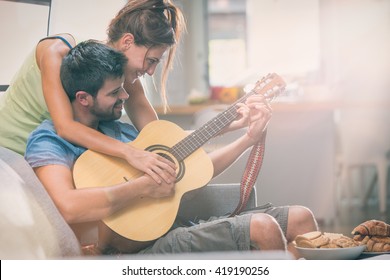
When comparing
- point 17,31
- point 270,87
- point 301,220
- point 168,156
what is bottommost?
point 301,220

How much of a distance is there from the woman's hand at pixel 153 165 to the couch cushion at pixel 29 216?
1.09 ft

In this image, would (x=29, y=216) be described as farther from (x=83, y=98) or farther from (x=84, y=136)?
(x=83, y=98)

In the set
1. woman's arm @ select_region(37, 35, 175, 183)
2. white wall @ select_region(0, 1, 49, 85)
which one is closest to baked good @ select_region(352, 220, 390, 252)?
woman's arm @ select_region(37, 35, 175, 183)

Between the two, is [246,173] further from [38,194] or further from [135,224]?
[38,194]

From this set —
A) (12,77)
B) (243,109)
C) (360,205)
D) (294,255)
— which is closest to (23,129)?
(12,77)

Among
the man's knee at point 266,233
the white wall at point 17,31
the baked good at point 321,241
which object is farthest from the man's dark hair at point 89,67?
the baked good at point 321,241

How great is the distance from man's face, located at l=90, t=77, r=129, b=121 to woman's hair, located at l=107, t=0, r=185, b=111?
16 cm

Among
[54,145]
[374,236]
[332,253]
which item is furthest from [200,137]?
[374,236]

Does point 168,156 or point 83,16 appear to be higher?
point 83,16

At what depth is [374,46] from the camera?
2713 mm

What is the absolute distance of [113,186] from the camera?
2.70 m

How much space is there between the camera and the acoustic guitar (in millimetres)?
2674

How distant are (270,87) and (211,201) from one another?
478mm

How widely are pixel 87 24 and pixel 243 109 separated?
0.67m
